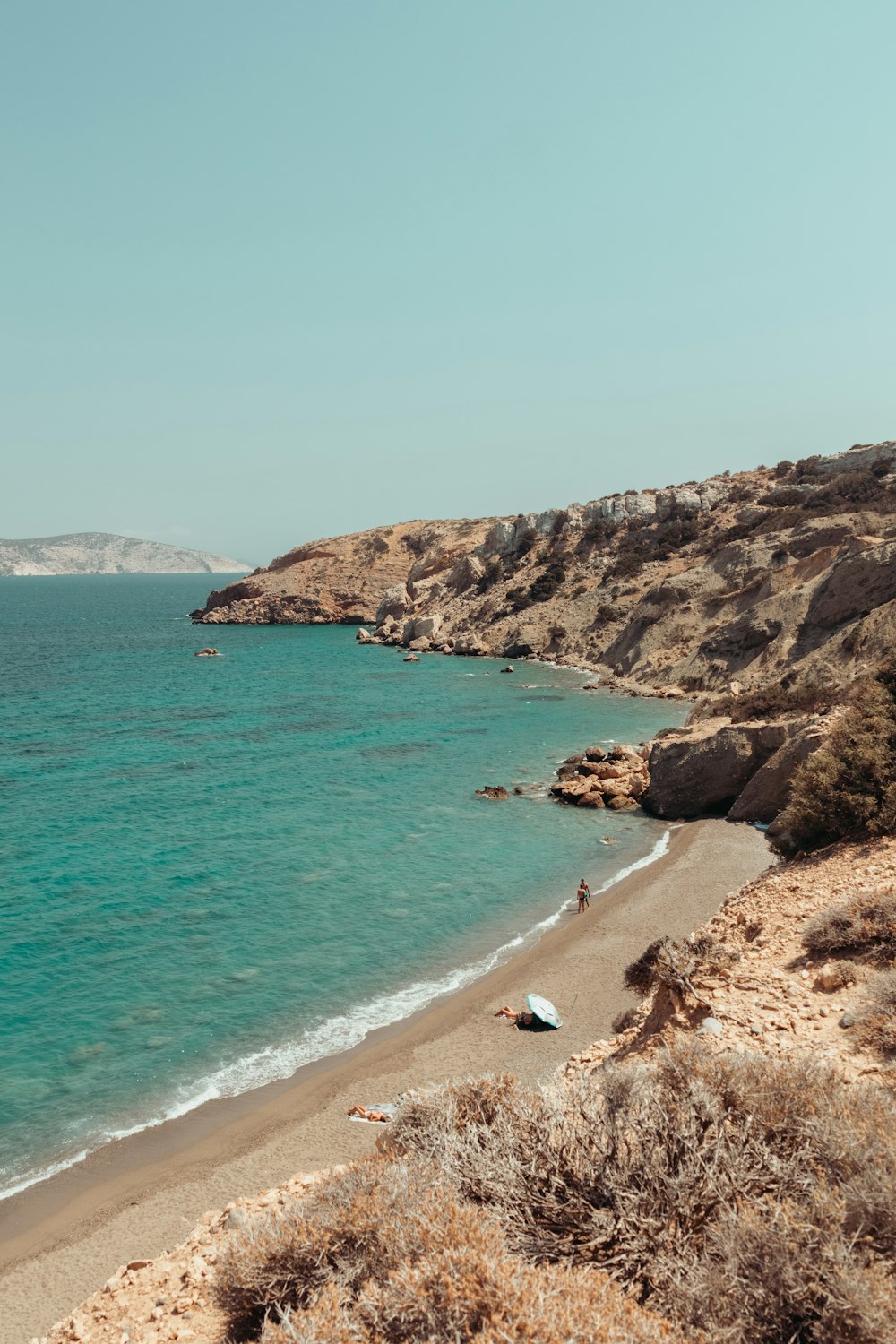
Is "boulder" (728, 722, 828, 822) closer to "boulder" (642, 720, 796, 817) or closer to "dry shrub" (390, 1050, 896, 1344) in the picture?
"boulder" (642, 720, 796, 817)

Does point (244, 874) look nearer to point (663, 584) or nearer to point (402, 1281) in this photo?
point (402, 1281)

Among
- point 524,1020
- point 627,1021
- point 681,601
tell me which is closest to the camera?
point 627,1021

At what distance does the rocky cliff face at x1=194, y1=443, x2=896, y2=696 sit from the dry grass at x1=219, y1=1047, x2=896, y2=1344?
30.0 metres

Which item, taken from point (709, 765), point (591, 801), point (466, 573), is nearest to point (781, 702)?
point (709, 765)

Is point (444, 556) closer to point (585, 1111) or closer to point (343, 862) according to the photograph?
point (343, 862)

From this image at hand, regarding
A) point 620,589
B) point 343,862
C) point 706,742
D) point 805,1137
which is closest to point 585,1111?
point 805,1137

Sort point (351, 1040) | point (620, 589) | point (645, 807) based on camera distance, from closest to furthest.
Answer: point (351, 1040), point (645, 807), point (620, 589)

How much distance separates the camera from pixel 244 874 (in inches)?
1003

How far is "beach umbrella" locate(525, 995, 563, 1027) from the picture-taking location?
16.7m

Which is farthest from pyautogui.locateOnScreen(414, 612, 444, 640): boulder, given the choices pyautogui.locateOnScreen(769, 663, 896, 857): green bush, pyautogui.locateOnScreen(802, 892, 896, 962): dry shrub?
pyautogui.locateOnScreen(802, 892, 896, 962): dry shrub

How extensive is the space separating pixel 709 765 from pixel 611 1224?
2616 centimetres

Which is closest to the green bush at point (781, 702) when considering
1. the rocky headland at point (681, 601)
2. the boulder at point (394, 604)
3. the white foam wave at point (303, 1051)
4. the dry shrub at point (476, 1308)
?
the rocky headland at point (681, 601)

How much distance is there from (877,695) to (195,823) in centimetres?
2258

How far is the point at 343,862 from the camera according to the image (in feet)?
87.3
